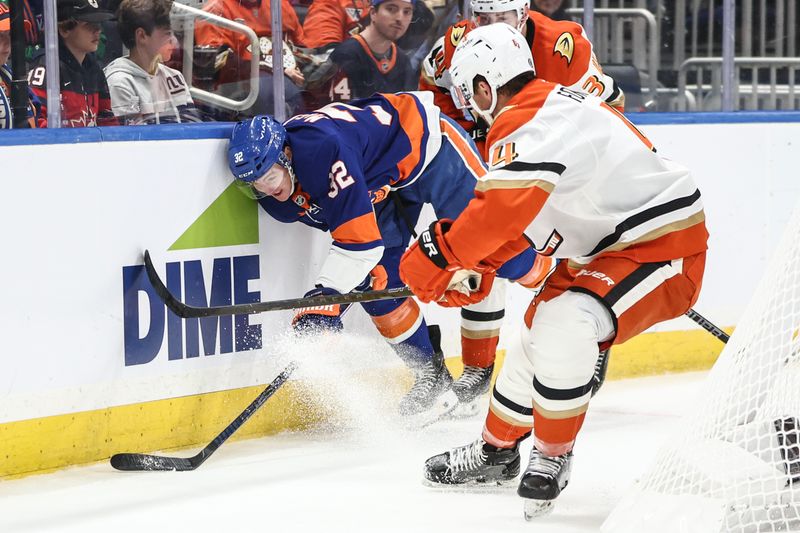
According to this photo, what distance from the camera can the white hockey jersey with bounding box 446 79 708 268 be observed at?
2.58 m

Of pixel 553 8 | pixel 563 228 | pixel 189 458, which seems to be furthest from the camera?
pixel 553 8

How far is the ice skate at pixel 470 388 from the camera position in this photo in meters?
3.92

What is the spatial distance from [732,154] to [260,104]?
6.08 feet

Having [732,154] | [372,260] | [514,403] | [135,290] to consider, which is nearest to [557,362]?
[514,403]

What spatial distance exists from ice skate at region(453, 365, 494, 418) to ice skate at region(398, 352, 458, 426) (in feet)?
0.09

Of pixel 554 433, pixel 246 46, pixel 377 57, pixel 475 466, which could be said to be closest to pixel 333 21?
pixel 377 57

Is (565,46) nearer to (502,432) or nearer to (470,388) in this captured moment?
(470,388)

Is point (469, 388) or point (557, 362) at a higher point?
point (557, 362)

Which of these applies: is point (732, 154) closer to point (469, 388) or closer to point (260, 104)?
point (469, 388)

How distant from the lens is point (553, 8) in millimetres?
4594

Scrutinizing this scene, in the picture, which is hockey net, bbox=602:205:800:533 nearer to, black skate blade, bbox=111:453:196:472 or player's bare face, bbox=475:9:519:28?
black skate blade, bbox=111:453:196:472

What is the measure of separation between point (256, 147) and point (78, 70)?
1.65 ft

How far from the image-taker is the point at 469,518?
2857 mm

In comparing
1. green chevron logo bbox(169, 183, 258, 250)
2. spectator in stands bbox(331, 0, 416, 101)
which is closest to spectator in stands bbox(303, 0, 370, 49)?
spectator in stands bbox(331, 0, 416, 101)
